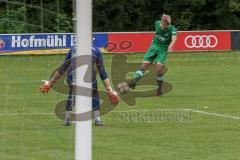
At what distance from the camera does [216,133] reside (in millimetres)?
11000

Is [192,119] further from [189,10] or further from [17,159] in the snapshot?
[189,10]

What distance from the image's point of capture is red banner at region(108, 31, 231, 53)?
34188mm

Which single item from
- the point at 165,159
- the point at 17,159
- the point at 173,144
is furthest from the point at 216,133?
the point at 17,159

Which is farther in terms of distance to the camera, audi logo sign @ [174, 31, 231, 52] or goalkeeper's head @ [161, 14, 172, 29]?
audi logo sign @ [174, 31, 231, 52]

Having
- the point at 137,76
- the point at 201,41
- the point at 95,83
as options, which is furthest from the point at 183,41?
the point at 95,83

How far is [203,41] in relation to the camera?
117ft

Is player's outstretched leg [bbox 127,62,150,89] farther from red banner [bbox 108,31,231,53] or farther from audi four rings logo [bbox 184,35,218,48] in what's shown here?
audi four rings logo [bbox 184,35,218,48]

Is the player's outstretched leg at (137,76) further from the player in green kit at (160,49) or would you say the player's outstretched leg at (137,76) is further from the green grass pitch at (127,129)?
the green grass pitch at (127,129)

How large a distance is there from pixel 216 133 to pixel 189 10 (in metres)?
41.1

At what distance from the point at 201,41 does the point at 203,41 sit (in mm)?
145

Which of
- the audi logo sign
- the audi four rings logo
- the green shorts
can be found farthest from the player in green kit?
the audi four rings logo

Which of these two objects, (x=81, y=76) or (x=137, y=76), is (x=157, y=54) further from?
(x=81, y=76)

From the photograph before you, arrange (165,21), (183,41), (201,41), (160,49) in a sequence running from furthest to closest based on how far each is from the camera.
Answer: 1. (201,41)
2. (183,41)
3. (160,49)
4. (165,21)

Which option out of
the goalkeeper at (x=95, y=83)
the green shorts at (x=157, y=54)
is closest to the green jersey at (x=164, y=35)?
the green shorts at (x=157, y=54)
